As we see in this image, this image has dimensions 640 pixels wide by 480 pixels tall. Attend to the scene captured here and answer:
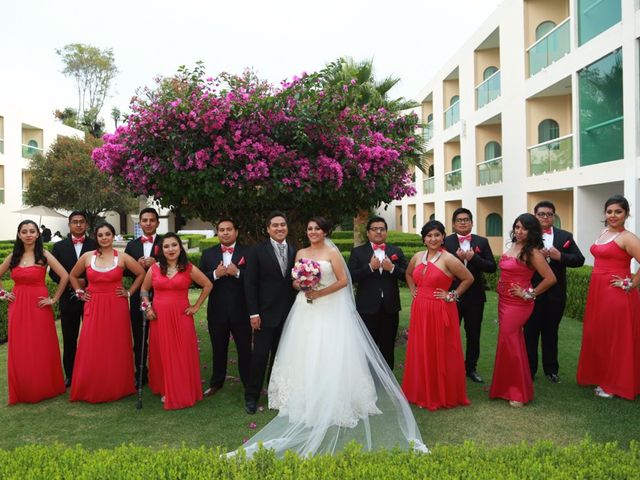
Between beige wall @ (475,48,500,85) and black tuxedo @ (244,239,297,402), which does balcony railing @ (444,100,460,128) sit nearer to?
beige wall @ (475,48,500,85)

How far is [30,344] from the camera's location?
6.42 m

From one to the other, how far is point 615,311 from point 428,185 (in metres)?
27.7

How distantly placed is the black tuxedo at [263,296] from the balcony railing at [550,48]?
13.7m

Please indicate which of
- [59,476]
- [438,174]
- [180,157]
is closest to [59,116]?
[438,174]

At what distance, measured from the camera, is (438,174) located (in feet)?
99.6

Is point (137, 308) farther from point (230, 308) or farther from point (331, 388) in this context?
point (331, 388)

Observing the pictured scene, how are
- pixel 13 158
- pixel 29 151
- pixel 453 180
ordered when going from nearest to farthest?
pixel 453 180
pixel 13 158
pixel 29 151

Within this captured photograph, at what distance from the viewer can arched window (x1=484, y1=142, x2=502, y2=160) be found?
24297 mm

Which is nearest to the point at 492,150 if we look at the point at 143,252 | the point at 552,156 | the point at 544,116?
the point at 544,116

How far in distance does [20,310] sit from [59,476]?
370 cm

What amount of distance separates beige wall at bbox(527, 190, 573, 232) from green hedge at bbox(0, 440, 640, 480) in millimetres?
16371

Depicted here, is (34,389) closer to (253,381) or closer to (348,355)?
(253,381)

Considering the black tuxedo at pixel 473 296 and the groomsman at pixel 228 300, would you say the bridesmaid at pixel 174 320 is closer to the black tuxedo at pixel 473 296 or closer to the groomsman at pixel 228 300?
the groomsman at pixel 228 300

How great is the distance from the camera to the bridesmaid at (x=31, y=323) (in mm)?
6344
